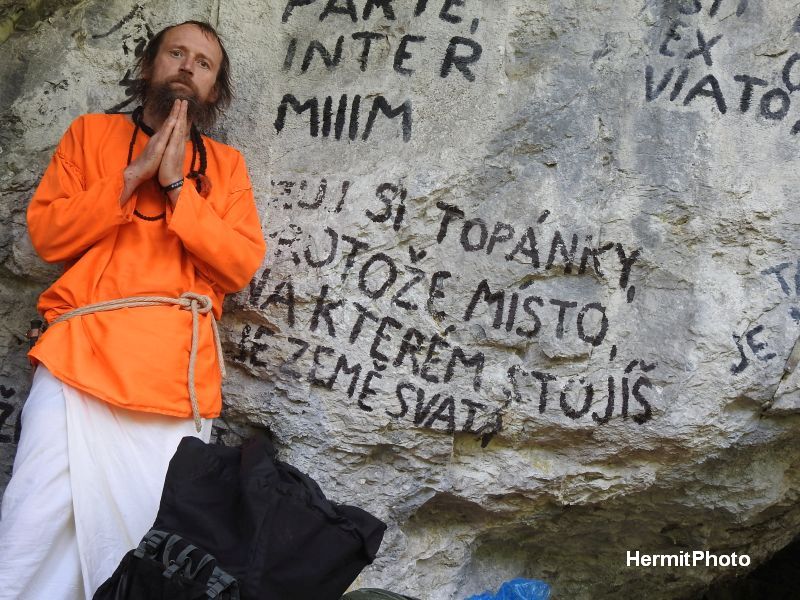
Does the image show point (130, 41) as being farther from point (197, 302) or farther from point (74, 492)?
point (74, 492)

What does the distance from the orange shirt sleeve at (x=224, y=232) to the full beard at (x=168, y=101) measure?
0.71 feet

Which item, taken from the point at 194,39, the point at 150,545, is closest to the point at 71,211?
the point at 194,39

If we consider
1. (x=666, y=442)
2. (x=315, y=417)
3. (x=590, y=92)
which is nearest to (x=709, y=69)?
(x=590, y=92)

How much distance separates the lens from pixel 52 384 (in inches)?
110

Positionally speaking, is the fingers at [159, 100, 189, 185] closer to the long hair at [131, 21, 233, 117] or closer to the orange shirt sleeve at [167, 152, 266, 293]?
the orange shirt sleeve at [167, 152, 266, 293]

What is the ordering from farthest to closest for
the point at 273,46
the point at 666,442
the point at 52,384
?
the point at 273,46 < the point at 666,442 < the point at 52,384

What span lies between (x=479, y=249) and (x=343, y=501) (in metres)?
0.98

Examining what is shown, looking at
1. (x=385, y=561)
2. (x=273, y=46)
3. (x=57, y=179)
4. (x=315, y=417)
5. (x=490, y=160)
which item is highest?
(x=273, y=46)

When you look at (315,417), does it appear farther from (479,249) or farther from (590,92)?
(590,92)

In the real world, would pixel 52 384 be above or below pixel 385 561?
above

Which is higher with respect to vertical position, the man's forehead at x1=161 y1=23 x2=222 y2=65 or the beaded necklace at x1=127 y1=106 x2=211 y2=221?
the man's forehead at x1=161 y1=23 x2=222 y2=65

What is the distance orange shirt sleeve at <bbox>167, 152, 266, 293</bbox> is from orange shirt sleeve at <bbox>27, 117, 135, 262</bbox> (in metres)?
0.18

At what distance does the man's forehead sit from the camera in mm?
3234

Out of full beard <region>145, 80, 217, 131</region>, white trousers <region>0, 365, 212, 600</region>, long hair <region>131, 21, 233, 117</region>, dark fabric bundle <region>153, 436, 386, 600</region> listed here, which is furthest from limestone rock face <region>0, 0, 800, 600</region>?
dark fabric bundle <region>153, 436, 386, 600</region>
